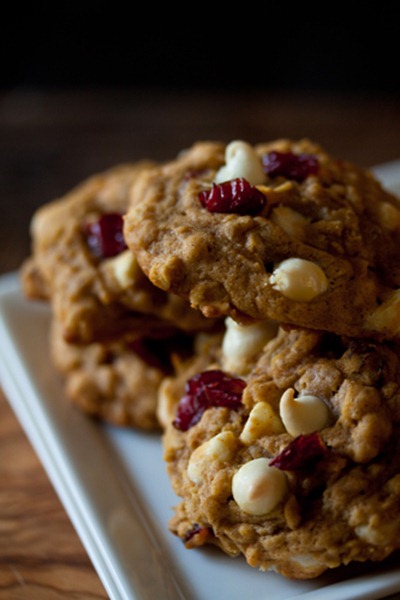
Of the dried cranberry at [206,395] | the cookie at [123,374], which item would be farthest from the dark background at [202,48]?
the dried cranberry at [206,395]

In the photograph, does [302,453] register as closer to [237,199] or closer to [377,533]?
[377,533]

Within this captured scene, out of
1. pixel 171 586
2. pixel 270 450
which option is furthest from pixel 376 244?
pixel 171 586

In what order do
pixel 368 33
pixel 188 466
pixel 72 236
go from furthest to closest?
pixel 368 33 < pixel 72 236 < pixel 188 466

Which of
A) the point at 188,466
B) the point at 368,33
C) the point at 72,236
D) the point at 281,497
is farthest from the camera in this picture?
the point at 368,33

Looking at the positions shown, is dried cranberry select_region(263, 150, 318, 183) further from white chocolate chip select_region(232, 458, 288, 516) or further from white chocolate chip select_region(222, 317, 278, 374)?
white chocolate chip select_region(232, 458, 288, 516)

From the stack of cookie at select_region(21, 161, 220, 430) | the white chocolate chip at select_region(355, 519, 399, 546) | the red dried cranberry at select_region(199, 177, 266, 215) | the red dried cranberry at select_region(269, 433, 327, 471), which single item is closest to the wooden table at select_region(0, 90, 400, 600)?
the stack of cookie at select_region(21, 161, 220, 430)

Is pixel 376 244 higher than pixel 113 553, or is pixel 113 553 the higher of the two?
pixel 376 244

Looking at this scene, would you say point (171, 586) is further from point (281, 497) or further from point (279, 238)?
point (279, 238)
